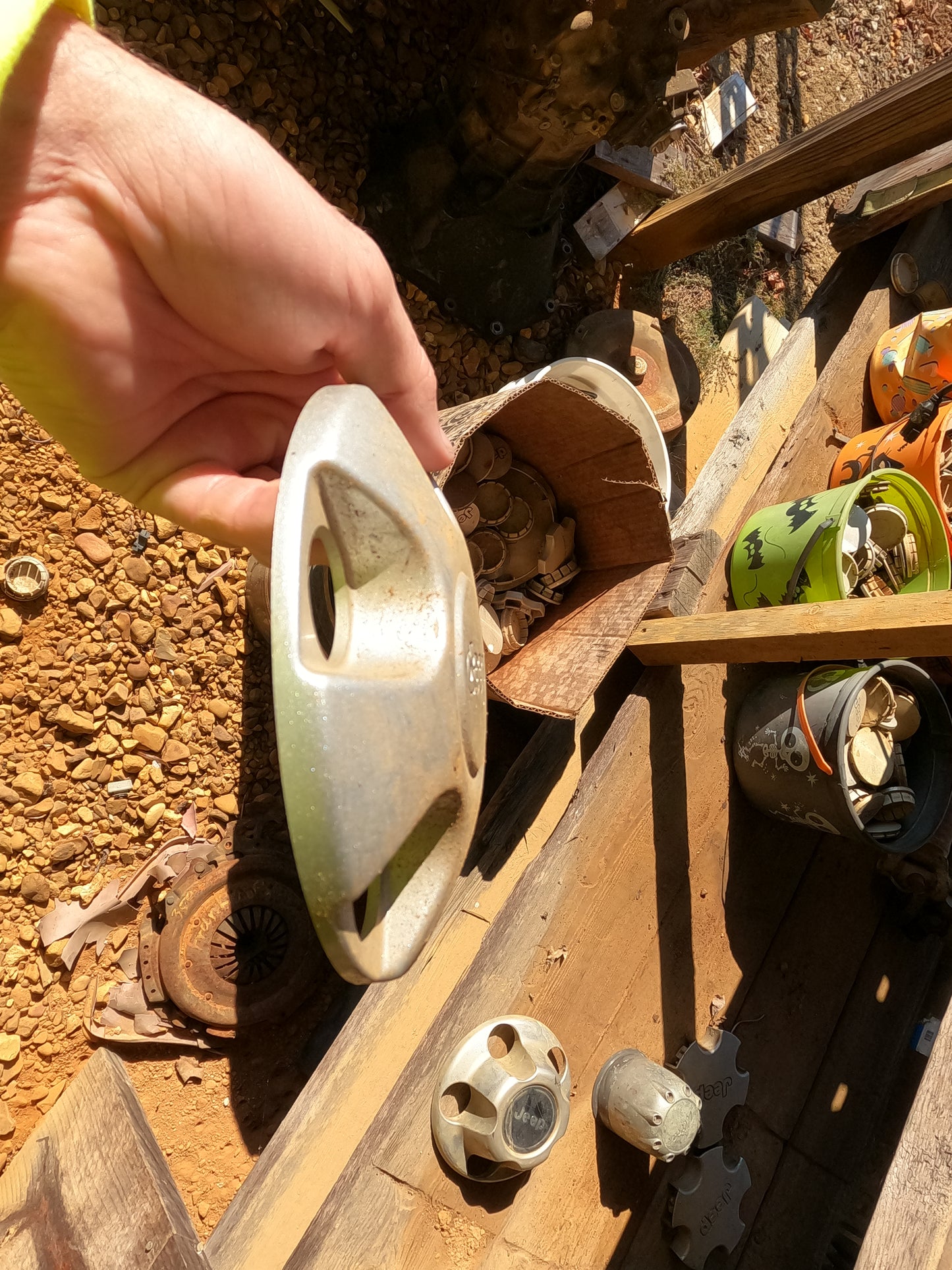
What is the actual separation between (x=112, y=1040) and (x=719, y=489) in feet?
7.48

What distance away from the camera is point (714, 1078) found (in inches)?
75.4

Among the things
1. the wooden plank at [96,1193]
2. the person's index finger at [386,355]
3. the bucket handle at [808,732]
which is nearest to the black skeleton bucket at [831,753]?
the bucket handle at [808,732]

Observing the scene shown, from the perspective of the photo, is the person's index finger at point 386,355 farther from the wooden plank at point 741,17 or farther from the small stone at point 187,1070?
the small stone at point 187,1070

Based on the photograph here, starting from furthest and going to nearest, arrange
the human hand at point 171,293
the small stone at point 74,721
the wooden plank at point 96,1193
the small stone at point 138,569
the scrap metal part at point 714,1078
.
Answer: the small stone at point 138,569 < the small stone at point 74,721 < the scrap metal part at point 714,1078 < the wooden plank at point 96,1193 < the human hand at point 171,293

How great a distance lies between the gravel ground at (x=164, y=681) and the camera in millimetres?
2064

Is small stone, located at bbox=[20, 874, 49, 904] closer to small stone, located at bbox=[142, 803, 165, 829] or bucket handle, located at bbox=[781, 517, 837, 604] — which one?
small stone, located at bbox=[142, 803, 165, 829]

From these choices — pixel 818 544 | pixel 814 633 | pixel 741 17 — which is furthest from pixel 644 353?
pixel 814 633

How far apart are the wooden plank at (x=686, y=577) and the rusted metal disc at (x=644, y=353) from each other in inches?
35.1

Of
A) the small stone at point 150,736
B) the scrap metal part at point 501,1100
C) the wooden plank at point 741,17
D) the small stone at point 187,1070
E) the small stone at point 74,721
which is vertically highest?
the wooden plank at point 741,17

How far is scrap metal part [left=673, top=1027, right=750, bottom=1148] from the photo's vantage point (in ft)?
6.20

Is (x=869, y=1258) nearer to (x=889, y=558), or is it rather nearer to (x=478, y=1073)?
(x=478, y=1073)

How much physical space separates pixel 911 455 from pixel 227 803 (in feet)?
6.99

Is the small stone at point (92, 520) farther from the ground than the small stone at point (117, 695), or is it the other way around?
the small stone at point (92, 520)

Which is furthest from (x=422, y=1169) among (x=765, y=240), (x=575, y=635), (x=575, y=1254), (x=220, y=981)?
(x=765, y=240)
